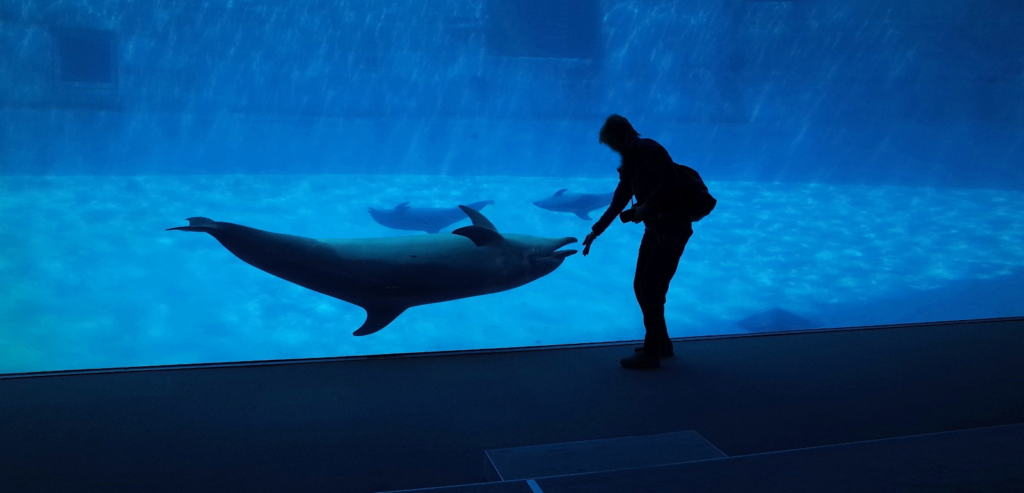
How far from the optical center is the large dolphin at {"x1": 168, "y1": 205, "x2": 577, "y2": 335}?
152 inches

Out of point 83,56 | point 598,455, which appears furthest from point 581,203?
point 83,56

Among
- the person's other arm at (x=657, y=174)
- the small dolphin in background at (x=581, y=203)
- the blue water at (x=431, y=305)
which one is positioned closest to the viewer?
the person's other arm at (x=657, y=174)

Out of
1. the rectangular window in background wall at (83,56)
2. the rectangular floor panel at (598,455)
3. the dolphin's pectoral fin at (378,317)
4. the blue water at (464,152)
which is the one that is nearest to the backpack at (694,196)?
the rectangular floor panel at (598,455)

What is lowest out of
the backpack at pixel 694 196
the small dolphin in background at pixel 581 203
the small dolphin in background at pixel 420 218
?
the backpack at pixel 694 196

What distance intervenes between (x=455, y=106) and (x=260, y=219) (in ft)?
29.0

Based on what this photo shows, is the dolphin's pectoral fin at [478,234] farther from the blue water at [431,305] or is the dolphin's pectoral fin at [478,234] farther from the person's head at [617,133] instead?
the blue water at [431,305]

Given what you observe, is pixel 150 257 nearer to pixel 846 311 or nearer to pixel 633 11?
pixel 633 11

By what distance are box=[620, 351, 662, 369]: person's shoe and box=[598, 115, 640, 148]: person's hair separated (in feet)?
3.92

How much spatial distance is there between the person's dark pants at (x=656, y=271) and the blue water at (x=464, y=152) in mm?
4266

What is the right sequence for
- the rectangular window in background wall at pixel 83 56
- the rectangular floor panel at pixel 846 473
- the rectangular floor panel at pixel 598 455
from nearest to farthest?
1. the rectangular floor panel at pixel 846 473
2. the rectangular floor panel at pixel 598 455
3. the rectangular window in background wall at pixel 83 56

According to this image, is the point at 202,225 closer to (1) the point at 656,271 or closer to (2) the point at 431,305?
(1) the point at 656,271

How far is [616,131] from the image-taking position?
3154mm

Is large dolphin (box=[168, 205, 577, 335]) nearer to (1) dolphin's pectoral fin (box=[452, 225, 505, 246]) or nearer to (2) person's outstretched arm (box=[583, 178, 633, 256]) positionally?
(1) dolphin's pectoral fin (box=[452, 225, 505, 246])

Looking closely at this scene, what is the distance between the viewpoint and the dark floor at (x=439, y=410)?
1986 mm
